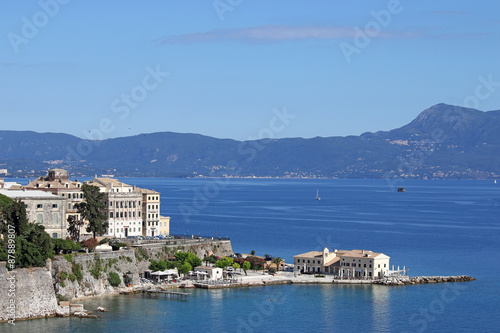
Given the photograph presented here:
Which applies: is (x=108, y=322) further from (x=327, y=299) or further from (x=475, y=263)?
(x=475, y=263)

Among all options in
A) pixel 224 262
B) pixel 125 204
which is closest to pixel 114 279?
pixel 224 262

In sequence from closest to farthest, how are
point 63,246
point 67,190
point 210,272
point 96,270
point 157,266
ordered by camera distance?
point 63,246 < point 96,270 < point 157,266 < point 210,272 < point 67,190

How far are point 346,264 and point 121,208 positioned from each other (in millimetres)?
24025

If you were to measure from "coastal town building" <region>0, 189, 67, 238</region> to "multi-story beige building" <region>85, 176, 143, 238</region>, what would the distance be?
13.8m

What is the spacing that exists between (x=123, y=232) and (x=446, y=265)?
3402 centimetres

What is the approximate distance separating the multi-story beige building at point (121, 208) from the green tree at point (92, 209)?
6606 millimetres

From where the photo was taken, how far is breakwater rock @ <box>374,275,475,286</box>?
255ft

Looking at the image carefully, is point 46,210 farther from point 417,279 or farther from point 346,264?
point 417,279

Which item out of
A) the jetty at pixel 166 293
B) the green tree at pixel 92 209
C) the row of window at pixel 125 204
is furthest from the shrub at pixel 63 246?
the row of window at pixel 125 204

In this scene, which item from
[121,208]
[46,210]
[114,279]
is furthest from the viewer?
[121,208]

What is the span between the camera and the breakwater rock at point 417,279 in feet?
255

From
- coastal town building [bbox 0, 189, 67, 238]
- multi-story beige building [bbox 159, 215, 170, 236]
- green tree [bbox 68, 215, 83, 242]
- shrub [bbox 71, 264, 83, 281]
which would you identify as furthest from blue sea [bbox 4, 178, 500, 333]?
green tree [bbox 68, 215, 83, 242]

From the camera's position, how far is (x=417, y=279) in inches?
3113

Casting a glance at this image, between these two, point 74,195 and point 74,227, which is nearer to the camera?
point 74,227
